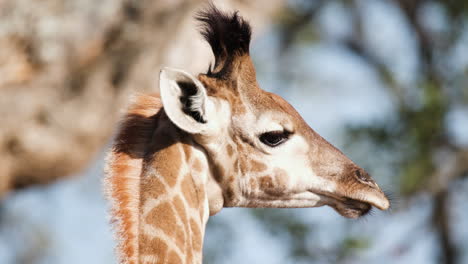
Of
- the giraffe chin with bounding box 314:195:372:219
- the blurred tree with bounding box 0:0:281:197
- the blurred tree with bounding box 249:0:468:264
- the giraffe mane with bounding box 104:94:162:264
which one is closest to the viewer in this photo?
the giraffe mane with bounding box 104:94:162:264

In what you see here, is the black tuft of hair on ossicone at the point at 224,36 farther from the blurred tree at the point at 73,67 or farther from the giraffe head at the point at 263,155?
the blurred tree at the point at 73,67

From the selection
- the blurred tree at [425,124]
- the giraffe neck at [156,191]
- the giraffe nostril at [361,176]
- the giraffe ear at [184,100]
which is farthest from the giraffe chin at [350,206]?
the blurred tree at [425,124]

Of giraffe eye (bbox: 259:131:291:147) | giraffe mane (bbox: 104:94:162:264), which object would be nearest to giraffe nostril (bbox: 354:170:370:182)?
giraffe eye (bbox: 259:131:291:147)

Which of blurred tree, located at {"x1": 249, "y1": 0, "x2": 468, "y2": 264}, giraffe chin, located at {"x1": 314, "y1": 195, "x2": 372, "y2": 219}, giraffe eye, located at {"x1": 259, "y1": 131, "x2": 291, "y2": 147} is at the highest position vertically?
blurred tree, located at {"x1": 249, "y1": 0, "x2": 468, "y2": 264}

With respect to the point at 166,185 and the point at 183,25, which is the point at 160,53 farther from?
the point at 166,185

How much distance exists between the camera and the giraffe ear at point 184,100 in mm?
4875

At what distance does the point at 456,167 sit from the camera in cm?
1727

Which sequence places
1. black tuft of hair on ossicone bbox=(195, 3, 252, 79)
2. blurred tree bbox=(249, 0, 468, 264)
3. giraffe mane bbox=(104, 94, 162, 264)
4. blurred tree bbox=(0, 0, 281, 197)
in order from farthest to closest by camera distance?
1. blurred tree bbox=(249, 0, 468, 264)
2. blurred tree bbox=(0, 0, 281, 197)
3. black tuft of hair on ossicone bbox=(195, 3, 252, 79)
4. giraffe mane bbox=(104, 94, 162, 264)

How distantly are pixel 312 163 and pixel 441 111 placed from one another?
40.5 feet

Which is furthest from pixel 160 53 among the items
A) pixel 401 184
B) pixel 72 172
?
pixel 401 184

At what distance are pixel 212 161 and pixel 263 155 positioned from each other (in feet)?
1.08

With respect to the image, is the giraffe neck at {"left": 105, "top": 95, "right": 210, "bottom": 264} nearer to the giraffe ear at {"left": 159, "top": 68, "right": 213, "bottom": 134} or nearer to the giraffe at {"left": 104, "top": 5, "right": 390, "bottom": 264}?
the giraffe at {"left": 104, "top": 5, "right": 390, "bottom": 264}

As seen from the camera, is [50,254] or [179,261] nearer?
[179,261]

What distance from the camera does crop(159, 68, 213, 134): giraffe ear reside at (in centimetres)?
488
